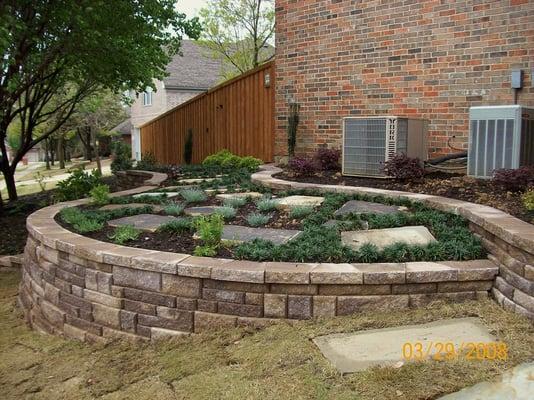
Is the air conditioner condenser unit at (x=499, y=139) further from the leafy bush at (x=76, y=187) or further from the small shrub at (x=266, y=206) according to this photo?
the leafy bush at (x=76, y=187)

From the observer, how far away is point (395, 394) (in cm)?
210

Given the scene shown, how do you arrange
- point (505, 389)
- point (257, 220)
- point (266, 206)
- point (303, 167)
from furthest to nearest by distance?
1. point (303, 167)
2. point (266, 206)
3. point (257, 220)
4. point (505, 389)

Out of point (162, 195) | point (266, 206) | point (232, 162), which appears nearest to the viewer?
point (266, 206)

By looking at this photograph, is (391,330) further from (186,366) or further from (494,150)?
(494,150)

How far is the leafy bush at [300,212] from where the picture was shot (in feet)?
14.5

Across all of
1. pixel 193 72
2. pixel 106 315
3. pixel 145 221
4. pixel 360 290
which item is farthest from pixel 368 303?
pixel 193 72

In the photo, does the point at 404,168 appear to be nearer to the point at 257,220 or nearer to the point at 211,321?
the point at 257,220

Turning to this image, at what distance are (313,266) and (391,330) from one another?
1.96ft

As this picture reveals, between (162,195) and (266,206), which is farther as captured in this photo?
(162,195)

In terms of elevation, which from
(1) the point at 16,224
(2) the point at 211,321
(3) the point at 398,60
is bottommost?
(1) the point at 16,224

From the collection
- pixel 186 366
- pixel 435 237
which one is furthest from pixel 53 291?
pixel 435 237

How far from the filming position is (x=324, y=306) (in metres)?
2.91

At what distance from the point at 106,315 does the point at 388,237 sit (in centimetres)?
204

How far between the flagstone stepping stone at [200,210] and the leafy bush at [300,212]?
28.9 inches
